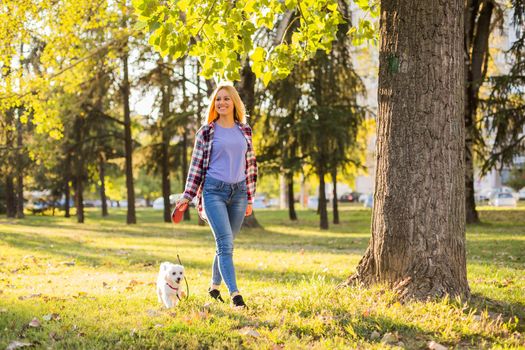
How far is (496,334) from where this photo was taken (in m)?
4.88

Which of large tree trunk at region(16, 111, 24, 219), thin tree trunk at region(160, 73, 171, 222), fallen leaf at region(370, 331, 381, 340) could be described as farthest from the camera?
large tree trunk at region(16, 111, 24, 219)

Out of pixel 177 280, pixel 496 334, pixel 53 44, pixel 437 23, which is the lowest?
pixel 496 334

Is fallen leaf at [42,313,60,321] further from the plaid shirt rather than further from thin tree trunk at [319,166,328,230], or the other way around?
thin tree trunk at [319,166,328,230]

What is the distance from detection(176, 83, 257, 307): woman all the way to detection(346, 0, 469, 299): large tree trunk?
1427mm

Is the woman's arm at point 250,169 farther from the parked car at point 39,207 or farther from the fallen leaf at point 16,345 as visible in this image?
the parked car at point 39,207

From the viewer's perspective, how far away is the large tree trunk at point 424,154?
5.71 meters

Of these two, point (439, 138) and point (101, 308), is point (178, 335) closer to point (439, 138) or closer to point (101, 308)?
point (101, 308)

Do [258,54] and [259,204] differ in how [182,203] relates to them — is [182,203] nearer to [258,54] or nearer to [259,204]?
[258,54]

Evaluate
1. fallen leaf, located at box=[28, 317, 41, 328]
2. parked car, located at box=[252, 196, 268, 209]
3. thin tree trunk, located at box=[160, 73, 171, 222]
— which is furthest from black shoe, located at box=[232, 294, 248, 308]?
parked car, located at box=[252, 196, 268, 209]

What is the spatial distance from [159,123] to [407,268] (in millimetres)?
21777

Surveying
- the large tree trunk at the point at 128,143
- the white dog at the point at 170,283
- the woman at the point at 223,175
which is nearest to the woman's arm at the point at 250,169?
the woman at the point at 223,175

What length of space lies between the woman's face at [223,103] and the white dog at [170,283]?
155cm

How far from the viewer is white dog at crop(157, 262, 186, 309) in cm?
550

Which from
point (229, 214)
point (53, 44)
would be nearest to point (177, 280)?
point (229, 214)
